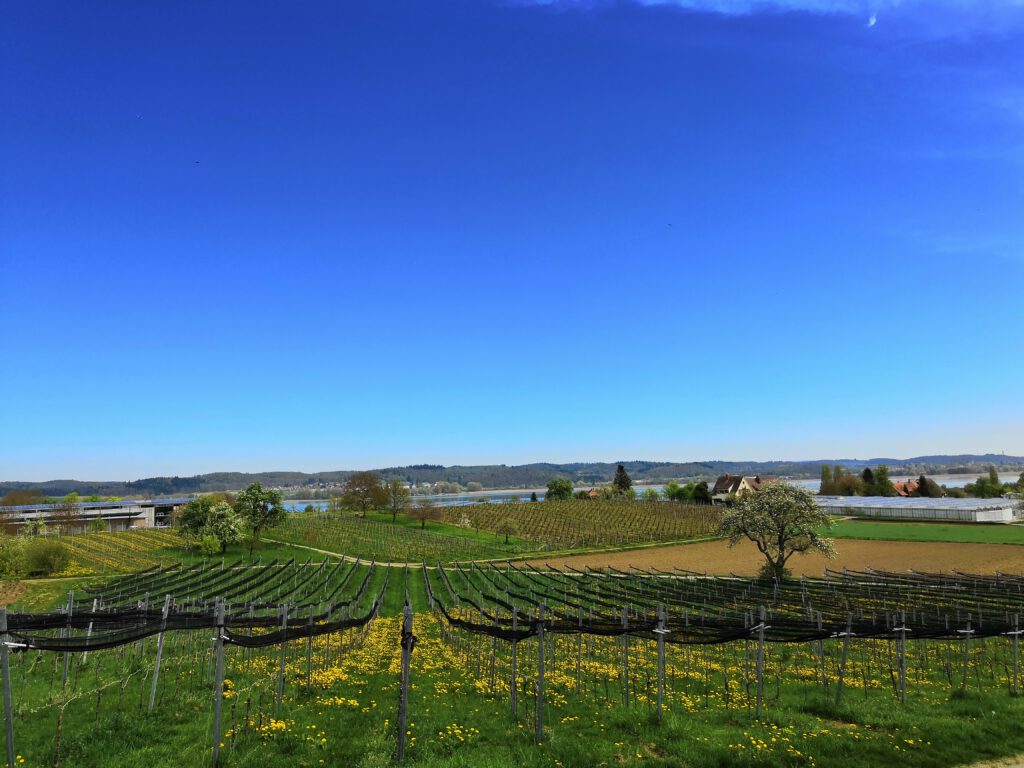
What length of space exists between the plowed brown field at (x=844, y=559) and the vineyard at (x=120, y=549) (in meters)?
42.5

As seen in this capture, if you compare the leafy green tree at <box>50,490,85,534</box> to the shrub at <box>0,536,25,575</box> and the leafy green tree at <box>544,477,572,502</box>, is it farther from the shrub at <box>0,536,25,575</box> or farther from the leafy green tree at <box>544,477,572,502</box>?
the leafy green tree at <box>544,477,572,502</box>

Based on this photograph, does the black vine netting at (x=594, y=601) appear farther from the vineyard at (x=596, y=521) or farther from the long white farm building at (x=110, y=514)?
the long white farm building at (x=110, y=514)

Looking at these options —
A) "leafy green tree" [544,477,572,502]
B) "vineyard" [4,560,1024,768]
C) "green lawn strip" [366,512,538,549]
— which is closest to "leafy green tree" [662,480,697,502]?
"leafy green tree" [544,477,572,502]

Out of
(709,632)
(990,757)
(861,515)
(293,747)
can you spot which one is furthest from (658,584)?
(861,515)

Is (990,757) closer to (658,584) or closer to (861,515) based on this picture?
(658,584)

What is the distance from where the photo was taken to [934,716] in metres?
13.2

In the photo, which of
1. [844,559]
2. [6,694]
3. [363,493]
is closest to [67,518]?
[363,493]

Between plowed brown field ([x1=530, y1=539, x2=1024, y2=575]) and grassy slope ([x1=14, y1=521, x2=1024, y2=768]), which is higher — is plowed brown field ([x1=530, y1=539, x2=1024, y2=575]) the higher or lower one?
the lower one

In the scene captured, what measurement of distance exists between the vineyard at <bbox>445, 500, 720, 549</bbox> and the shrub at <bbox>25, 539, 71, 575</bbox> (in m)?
51.7

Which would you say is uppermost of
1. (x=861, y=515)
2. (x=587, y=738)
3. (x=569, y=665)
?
(x=587, y=738)

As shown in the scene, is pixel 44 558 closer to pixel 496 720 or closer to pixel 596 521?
pixel 496 720

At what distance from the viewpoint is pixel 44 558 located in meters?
48.7

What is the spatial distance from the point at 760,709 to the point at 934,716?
428cm

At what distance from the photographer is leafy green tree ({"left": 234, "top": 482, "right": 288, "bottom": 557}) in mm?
66688
